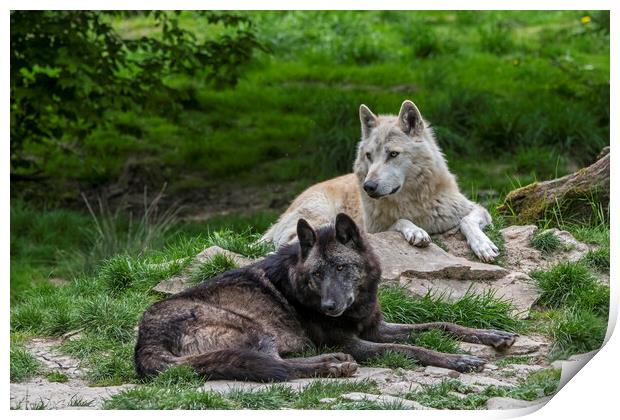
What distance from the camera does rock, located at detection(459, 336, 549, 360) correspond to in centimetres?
652

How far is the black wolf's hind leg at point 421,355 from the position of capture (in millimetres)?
6164

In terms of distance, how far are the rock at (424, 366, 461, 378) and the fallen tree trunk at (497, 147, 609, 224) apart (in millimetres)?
3171

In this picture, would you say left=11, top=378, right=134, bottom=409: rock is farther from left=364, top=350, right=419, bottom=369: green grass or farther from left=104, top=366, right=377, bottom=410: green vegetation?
left=364, top=350, right=419, bottom=369: green grass

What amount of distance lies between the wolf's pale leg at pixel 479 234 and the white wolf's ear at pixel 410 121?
0.93 m

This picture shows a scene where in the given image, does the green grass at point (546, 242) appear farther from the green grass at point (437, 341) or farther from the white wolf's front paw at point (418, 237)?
the green grass at point (437, 341)

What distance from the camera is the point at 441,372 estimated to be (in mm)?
6055

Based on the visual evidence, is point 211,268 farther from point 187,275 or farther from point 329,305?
point 329,305

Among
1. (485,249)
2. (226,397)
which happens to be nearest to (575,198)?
(485,249)

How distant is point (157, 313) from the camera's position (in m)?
6.29

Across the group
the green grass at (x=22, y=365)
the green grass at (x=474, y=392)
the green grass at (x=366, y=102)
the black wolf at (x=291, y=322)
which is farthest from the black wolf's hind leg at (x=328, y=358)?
the green grass at (x=366, y=102)

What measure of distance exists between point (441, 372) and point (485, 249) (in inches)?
86.0

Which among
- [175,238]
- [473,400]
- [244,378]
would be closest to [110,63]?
[175,238]

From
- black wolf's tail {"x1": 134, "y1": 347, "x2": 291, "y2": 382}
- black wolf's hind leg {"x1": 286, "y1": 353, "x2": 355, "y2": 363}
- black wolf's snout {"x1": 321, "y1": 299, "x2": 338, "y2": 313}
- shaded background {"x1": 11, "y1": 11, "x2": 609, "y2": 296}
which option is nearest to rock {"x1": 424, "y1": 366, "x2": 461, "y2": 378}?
black wolf's hind leg {"x1": 286, "y1": 353, "x2": 355, "y2": 363}

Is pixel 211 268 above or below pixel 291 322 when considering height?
below
